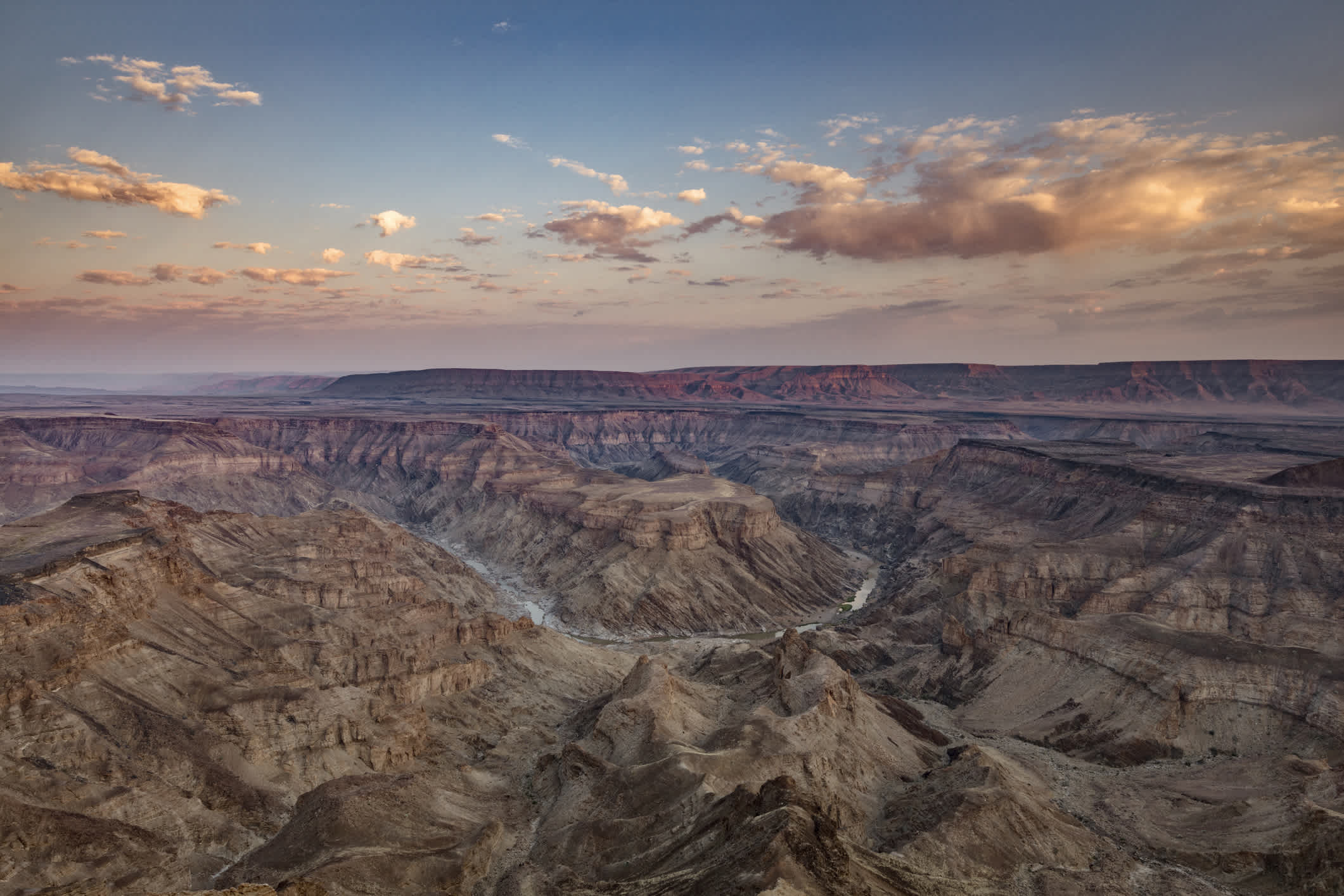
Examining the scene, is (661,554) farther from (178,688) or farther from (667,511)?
(178,688)

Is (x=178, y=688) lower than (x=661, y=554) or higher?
higher

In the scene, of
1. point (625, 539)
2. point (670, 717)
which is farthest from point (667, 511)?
point (670, 717)

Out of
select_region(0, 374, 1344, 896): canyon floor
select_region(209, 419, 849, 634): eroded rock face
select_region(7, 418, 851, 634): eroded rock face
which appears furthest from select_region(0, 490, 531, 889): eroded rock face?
select_region(7, 418, 851, 634): eroded rock face

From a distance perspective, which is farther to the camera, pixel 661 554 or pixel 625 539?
pixel 625 539

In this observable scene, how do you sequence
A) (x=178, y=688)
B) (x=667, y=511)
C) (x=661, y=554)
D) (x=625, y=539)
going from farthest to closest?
(x=667, y=511), (x=625, y=539), (x=661, y=554), (x=178, y=688)

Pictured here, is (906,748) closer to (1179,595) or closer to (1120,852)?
(1120,852)

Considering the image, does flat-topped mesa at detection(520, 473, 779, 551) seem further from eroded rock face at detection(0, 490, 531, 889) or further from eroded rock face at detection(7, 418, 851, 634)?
eroded rock face at detection(0, 490, 531, 889)

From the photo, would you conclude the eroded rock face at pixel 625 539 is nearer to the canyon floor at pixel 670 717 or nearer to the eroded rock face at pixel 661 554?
the eroded rock face at pixel 661 554

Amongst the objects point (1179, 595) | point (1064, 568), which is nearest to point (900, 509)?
point (1064, 568)

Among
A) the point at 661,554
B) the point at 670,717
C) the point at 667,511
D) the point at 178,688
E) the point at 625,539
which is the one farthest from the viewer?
the point at 667,511
